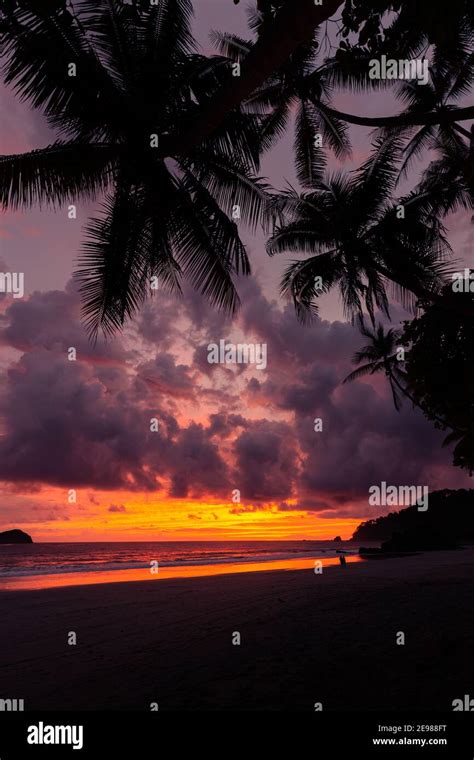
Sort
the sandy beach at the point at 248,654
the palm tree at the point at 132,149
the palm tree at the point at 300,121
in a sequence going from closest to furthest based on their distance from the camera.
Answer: the sandy beach at the point at 248,654
the palm tree at the point at 132,149
the palm tree at the point at 300,121

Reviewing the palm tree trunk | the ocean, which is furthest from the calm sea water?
the palm tree trunk

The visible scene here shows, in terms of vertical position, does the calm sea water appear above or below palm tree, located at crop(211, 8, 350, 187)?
below

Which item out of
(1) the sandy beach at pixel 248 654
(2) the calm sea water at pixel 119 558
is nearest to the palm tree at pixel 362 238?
(1) the sandy beach at pixel 248 654

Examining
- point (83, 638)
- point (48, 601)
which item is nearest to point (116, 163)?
point (83, 638)

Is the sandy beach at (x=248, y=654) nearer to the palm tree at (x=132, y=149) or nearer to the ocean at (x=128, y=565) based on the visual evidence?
the palm tree at (x=132, y=149)

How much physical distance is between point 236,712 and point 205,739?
55 centimetres

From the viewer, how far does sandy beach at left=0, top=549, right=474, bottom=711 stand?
16.0 ft

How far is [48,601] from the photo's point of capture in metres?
14.1

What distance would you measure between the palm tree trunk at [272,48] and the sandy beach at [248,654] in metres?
5.43

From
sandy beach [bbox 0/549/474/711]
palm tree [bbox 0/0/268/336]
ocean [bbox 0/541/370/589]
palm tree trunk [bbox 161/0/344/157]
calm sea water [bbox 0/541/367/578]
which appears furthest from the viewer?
calm sea water [bbox 0/541/367/578]

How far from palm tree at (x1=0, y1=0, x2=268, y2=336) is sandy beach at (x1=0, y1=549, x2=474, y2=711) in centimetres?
555

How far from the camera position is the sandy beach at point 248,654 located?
4887mm

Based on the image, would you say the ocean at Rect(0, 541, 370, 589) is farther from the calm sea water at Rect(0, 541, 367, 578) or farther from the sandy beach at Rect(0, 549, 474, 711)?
the sandy beach at Rect(0, 549, 474, 711)

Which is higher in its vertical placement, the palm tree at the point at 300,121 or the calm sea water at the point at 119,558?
→ the palm tree at the point at 300,121
